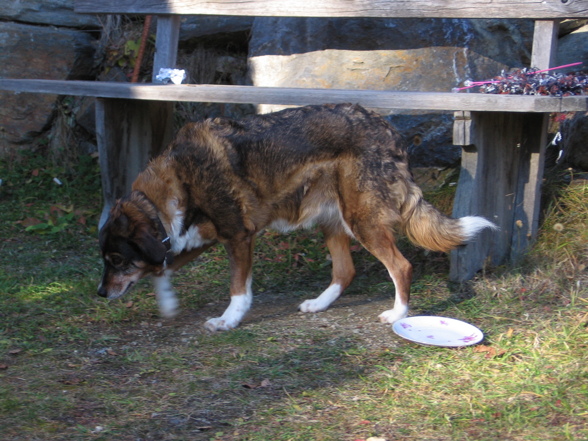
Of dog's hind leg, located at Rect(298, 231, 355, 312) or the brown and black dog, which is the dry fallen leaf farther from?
dog's hind leg, located at Rect(298, 231, 355, 312)

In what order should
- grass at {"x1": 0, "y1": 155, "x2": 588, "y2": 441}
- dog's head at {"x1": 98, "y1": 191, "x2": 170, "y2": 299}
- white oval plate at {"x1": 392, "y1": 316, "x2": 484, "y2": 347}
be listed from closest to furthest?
grass at {"x1": 0, "y1": 155, "x2": 588, "y2": 441}
white oval plate at {"x1": 392, "y1": 316, "x2": 484, "y2": 347}
dog's head at {"x1": 98, "y1": 191, "x2": 170, "y2": 299}

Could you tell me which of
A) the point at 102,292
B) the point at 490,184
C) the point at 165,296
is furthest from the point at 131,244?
the point at 490,184

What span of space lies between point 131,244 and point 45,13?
15.2ft

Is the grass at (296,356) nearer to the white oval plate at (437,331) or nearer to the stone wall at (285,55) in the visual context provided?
the white oval plate at (437,331)

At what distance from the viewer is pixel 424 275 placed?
16.5 ft

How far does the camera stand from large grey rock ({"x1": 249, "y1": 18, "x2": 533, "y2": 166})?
6066mm

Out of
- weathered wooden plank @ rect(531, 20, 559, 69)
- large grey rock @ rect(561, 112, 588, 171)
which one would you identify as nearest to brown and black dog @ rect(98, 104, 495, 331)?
weathered wooden plank @ rect(531, 20, 559, 69)

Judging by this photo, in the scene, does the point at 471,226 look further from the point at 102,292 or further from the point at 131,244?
the point at 102,292

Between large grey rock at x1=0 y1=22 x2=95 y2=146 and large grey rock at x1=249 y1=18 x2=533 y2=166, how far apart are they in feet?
7.94

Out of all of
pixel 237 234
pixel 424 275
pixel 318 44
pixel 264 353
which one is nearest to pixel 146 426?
pixel 264 353

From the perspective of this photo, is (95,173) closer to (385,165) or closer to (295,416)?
(385,165)

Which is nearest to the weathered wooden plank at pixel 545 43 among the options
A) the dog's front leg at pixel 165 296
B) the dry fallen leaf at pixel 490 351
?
the dry fallen leaf at pixel 490 351

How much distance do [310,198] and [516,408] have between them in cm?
194

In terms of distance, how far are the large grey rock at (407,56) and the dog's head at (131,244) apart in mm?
2762
